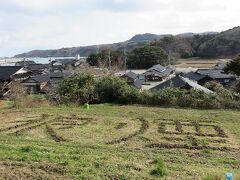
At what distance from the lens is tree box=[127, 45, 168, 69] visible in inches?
2985

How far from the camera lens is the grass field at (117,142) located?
993 cm

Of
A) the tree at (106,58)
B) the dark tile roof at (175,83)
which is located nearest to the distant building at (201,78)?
the dark tile roof at (175,83)

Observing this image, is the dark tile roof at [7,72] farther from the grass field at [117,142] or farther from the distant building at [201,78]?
the distant building at [201,78]

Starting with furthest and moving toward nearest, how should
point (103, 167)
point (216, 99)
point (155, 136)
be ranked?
point (216, 99) → point (155, 136) → point (103, 167)

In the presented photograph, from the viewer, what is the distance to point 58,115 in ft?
72.1

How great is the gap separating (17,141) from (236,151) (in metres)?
8.56

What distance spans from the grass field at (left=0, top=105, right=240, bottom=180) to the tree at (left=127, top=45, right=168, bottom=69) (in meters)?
51.3

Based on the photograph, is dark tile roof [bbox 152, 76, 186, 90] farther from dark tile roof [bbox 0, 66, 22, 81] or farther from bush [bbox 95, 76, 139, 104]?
dark tile roof [bbox 0, 66, 22, 81]

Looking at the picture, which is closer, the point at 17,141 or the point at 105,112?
the point at 17,141

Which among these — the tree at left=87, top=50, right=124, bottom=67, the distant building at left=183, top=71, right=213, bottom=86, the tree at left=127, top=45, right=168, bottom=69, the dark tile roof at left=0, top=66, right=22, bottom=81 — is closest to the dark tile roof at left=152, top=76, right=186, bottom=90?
the distant building at left=183, top=71, right=213, bottom=86

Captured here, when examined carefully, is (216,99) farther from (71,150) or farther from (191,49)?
(191,49)

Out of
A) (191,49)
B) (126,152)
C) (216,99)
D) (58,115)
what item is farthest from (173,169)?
(191,49)

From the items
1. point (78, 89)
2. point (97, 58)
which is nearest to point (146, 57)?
point (97, 58)

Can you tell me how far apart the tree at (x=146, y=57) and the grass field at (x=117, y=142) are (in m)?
51.3
